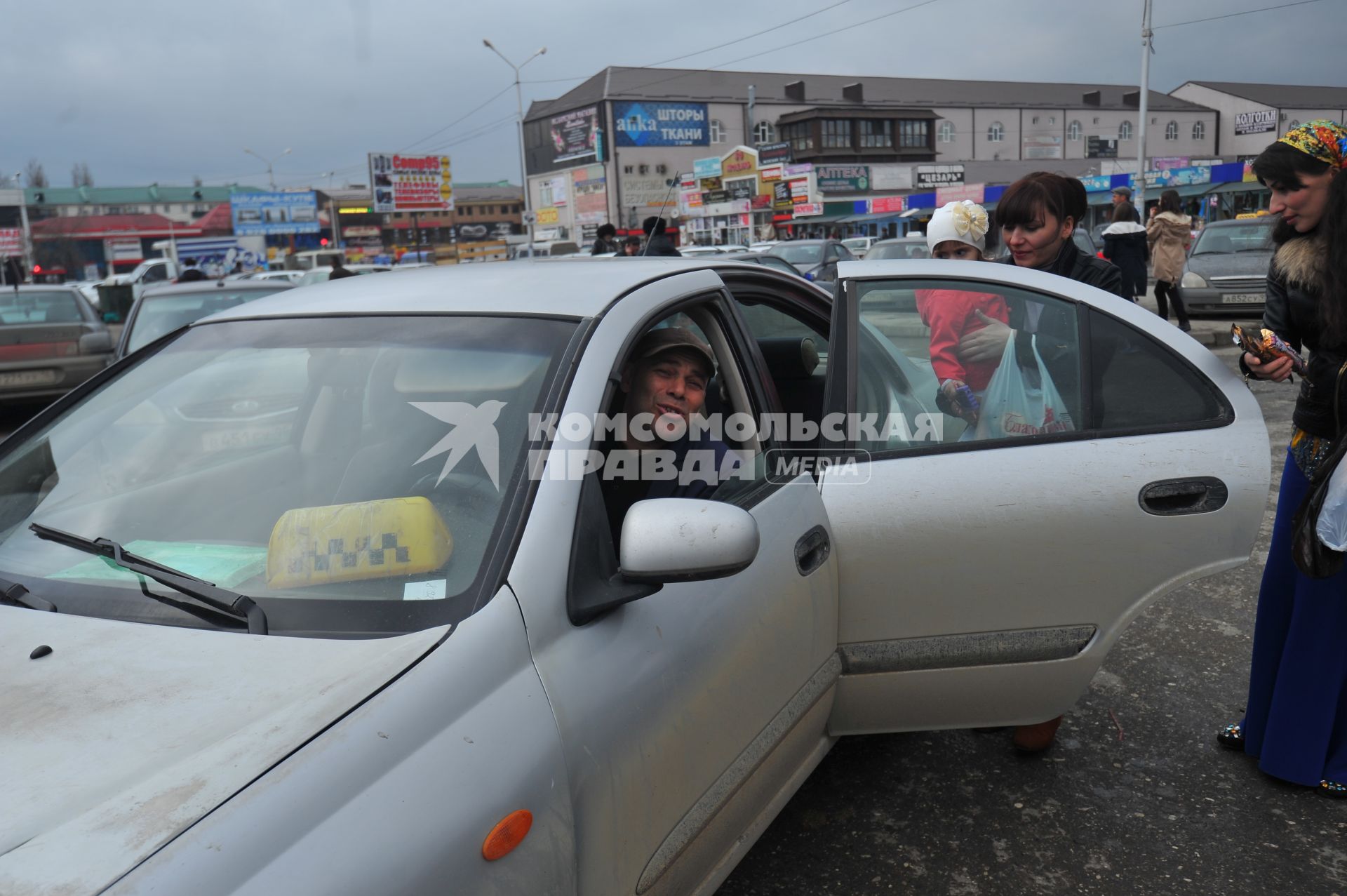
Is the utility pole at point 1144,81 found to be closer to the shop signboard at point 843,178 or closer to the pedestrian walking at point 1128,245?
the pedestrian walking at point 1128,245

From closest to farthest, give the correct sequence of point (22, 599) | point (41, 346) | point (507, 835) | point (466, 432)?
point (507, 835) → point (22, 599) → point (466, 432) → point (41, 346)

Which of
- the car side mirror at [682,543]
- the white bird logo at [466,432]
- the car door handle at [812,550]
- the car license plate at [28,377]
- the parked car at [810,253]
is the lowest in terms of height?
the car license plate at [28,377]

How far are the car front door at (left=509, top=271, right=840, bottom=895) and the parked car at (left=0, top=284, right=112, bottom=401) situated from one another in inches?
371

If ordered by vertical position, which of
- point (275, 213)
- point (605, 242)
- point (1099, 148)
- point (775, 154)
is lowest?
point (605, 242)

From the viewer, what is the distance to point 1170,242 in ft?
38.9

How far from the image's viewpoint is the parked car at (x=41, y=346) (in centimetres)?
1014

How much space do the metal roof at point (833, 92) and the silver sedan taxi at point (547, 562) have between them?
251ft

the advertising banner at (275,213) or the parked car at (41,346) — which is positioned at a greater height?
the advertising banner at (275,213)

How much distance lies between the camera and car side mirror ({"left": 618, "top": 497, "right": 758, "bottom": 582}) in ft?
5.57

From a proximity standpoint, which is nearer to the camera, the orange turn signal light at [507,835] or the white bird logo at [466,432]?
the orange turn signal light at [507,835]

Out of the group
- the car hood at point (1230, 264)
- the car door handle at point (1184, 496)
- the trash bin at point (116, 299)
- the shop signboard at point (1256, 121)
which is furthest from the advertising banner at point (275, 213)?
the shop signboard at point (1256, 121)

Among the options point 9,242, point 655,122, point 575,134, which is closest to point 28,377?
point 9,242

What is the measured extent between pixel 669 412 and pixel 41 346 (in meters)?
10.2

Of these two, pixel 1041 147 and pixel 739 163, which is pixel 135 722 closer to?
pixel 739 163
